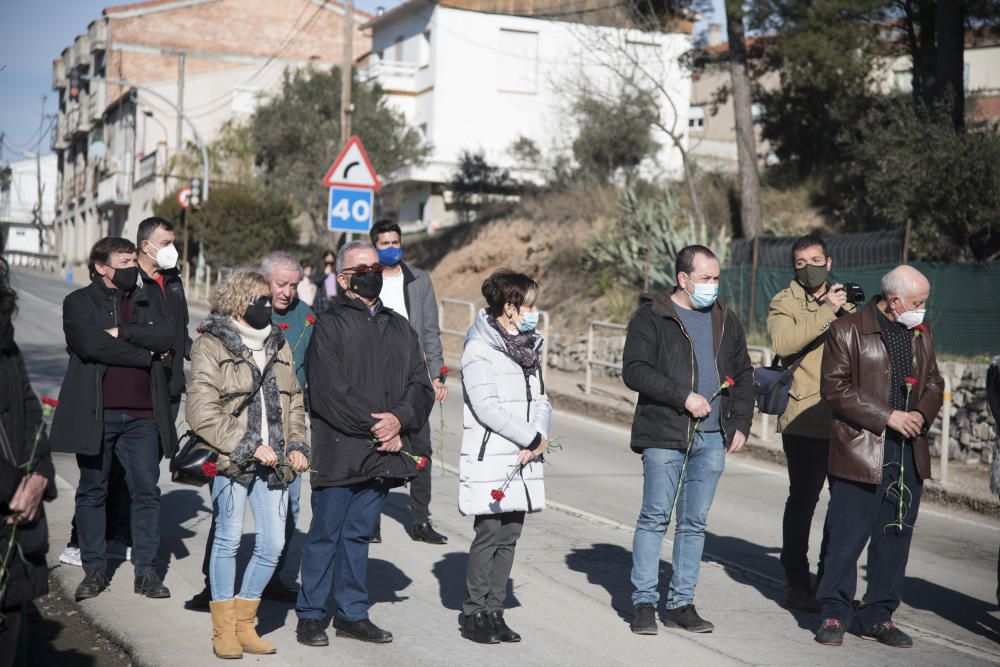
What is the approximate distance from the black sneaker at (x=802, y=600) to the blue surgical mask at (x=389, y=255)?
3.37m

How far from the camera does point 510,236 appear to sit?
30812 millimetres

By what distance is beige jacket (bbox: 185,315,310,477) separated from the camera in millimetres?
5383

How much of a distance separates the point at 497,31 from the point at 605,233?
20.7 m

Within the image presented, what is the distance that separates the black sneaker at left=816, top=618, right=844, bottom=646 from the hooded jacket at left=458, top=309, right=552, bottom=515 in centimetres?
171

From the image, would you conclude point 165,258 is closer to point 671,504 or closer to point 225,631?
point 225,631

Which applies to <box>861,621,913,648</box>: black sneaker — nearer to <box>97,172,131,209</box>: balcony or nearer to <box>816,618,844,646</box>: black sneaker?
<box>816,618,844,646</box>: black sneaker

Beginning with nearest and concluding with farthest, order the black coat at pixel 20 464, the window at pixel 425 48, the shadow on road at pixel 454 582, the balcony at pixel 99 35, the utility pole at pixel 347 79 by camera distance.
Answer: the black coat at pixel 20 464 → the shadow on road at pixel 454 582 → the utility pole at pixel 347 79 → the window at pixel 425 48 → the balcony at pixel 99 35

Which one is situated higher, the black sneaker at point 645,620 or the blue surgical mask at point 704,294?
the blue surgical mask at point 704,294

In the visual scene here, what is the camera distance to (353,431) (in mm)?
5578

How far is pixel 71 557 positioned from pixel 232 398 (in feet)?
7.78

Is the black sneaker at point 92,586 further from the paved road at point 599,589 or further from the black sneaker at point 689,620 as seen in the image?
the black sneaker at point 689,620

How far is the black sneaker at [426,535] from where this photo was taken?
26.5 ft

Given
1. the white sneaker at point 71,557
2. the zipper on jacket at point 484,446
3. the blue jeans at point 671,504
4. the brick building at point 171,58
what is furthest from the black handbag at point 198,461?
the brick building at point 171,58

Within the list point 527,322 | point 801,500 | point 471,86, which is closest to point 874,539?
point 801,500
